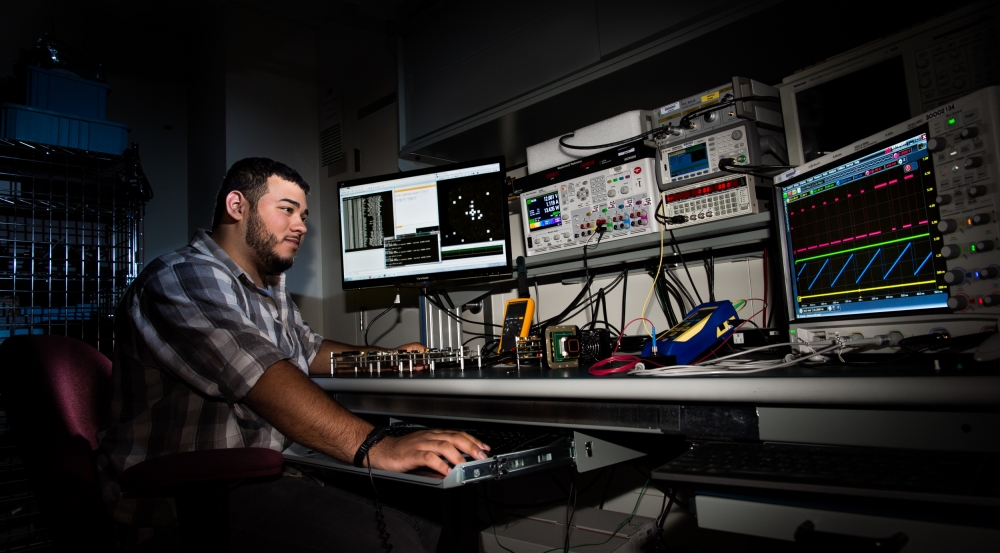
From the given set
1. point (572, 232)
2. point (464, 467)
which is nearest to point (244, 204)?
point (572, 232)

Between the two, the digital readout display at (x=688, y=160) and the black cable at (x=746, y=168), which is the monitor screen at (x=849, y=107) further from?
the digital readout display at (x=688, y=160)

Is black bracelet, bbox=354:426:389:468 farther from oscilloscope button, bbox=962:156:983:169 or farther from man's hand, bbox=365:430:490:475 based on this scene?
oscilloscope button, bbox=962:156:983:169

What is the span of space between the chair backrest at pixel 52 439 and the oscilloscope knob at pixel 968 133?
148cm

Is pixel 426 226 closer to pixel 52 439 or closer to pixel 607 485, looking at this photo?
pixel 607 485

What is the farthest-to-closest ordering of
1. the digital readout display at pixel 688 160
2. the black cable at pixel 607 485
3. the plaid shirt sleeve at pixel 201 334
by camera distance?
1. the black cable at pixel 607 485
2. the digital readout display at pixel 688 160
3. the plaid shirt sleeve at pixel 201 334

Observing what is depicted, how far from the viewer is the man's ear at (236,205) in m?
1.53

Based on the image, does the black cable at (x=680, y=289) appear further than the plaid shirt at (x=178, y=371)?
Yes

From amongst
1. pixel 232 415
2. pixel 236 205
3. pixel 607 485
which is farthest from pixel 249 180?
pixel 607 485

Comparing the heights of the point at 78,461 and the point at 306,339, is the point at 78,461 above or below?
below

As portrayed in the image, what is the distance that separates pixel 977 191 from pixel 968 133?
0.09 m

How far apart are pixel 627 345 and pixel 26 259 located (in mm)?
2157

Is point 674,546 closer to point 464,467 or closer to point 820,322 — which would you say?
point 820,322

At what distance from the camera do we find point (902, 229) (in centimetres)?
95

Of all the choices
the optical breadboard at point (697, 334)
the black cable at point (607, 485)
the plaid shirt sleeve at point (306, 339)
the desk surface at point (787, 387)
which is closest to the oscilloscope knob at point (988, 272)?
the desk surface at point (787, 387)
